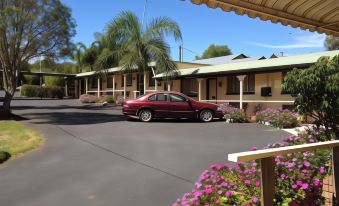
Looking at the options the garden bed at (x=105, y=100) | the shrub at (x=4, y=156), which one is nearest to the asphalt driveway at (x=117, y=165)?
the shrub at (x=4, y=156)

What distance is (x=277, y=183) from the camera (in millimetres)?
4031

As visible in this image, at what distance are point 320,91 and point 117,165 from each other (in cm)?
457

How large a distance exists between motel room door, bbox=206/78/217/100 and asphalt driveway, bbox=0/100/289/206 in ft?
36.1

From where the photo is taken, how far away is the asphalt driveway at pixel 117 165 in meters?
6.43

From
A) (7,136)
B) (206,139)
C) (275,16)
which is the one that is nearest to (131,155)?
(206,139)

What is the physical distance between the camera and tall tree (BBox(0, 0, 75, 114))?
64.8 feet

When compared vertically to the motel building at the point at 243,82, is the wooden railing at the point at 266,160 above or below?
below

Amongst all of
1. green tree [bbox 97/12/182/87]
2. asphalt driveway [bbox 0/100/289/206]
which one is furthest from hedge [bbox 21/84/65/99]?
asphalt driveway [bbox 0/100/289/206]

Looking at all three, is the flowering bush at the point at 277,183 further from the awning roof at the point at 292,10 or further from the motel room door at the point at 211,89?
the motel room door at the point at 211,89

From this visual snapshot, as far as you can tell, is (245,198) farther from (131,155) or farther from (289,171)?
(131,155)

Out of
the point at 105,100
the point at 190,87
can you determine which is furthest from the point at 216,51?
the point at 190,87

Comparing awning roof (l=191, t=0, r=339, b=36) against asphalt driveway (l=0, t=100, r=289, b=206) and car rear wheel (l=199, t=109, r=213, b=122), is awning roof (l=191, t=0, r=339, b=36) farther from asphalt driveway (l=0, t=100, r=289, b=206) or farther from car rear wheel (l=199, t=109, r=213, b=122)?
car rear wheel (l=199, t=109, r=213, b=122)

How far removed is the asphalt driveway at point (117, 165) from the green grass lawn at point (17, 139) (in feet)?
1.36

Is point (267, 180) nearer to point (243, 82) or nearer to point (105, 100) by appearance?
point (243, 82)
